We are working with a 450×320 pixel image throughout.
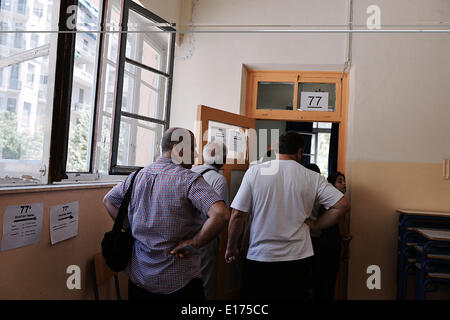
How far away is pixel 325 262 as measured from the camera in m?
3.05

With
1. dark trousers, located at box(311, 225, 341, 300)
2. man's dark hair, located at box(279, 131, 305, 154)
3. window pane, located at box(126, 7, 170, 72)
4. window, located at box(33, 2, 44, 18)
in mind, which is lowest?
dark trousers, located at box(311, 225, 341, 300)

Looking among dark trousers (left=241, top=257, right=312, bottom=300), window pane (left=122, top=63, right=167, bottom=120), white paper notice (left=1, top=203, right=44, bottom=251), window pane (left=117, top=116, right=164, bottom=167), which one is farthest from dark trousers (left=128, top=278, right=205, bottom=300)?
window pane (left=122, top=63, right=167, bottom=120)

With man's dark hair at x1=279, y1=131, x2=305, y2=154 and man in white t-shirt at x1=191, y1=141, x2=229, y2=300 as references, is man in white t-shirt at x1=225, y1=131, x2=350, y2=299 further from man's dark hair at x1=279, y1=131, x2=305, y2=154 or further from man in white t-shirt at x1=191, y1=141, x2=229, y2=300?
man in white t-shirt at x1=191, y1=141, x2=229, y2=300

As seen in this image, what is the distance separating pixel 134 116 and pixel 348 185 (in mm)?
2288

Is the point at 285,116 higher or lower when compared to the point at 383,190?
higher

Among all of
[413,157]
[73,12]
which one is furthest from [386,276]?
[73,12]

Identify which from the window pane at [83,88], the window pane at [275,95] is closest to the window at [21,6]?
the window pane at [83,88]

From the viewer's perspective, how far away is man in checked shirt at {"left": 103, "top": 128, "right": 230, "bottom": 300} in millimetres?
1587

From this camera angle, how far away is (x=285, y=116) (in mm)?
3922

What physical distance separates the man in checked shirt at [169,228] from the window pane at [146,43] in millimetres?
1838

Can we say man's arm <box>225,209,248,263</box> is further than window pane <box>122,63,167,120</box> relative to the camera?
No

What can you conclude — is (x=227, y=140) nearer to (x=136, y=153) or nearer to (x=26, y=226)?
(x=136, y=153)

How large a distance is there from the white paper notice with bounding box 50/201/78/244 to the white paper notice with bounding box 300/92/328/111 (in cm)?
270

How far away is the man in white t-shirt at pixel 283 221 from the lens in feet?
6.47
